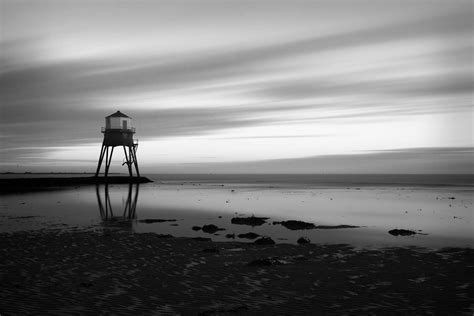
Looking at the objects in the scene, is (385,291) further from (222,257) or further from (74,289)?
(74,289)

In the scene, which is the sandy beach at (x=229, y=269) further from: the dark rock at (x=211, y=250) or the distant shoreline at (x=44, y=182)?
the distant shoreline at (x=44, y=182)

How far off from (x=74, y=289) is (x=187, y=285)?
3.42 m

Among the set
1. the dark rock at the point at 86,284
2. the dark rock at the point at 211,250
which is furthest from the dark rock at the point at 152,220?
the dark rock at the point at 86,284

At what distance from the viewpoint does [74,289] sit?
1195 centimetres

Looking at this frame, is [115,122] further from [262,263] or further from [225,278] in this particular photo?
Answer: [225,278]

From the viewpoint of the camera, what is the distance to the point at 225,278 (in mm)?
13625

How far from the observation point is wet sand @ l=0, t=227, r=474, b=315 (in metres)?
10.8

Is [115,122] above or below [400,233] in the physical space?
above

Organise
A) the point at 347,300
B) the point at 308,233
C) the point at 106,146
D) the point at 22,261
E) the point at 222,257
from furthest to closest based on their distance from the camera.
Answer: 1. the point at 106,146
2. the point at 308,233
3. the point at 222,257
4. the point at 22,261
5. the point at 347,300

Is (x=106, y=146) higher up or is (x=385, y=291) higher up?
(x=106, y=146)

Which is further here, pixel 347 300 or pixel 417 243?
pixel 417 243

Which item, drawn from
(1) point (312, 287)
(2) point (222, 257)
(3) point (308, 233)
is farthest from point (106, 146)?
(1) point (312, 287)

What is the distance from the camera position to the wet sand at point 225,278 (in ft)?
35.5

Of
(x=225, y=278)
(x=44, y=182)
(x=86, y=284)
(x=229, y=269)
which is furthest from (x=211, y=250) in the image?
(x=44, y=182)
